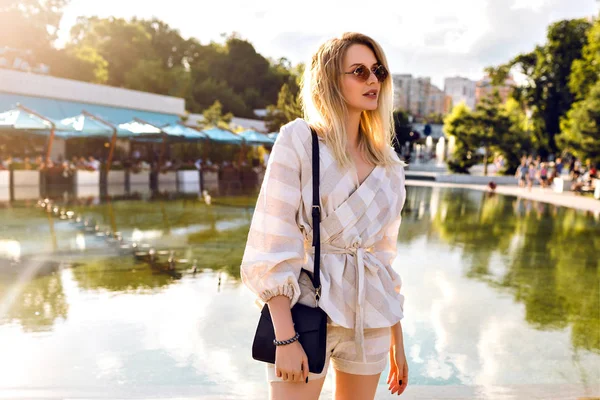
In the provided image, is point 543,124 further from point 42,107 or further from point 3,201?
point 3,201

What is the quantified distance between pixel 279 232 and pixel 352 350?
431 mm

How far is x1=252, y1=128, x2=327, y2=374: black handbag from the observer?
69.1 inches

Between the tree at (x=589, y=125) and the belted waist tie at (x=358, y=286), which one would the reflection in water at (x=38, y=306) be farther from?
the tree at (x=589, y=125)

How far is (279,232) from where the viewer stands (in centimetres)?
177

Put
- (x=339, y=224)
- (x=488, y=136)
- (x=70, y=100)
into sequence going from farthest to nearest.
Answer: (x=488, y=136) < (x=70, y=100) < (x=339, y=224)

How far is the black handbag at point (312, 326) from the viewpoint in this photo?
1755 mm

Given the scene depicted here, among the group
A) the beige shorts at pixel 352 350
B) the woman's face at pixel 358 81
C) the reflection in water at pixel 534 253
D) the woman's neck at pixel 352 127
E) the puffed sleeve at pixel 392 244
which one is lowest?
the reflection in water at pixel 534 253

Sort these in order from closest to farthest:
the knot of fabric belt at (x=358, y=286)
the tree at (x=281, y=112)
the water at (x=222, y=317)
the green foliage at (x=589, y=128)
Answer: the knot of fabric belt at (x=358, y=286) < the water at (x=222, y=317) < the green foliage at (x=589, y=128) < the tree at (x=281, y=112)

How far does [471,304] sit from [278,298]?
207 inches

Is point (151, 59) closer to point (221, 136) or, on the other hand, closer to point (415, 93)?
point (221, 136)

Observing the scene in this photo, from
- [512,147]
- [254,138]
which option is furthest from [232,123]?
[512,147]

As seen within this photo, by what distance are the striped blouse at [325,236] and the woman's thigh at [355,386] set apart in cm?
17

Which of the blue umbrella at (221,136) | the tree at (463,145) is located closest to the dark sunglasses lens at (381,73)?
the blue umbrella at (221,136)

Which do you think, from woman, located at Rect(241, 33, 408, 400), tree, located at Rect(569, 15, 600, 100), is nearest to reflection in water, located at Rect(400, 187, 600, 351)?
woman, located at Rect(241, 33, 408, 400)
